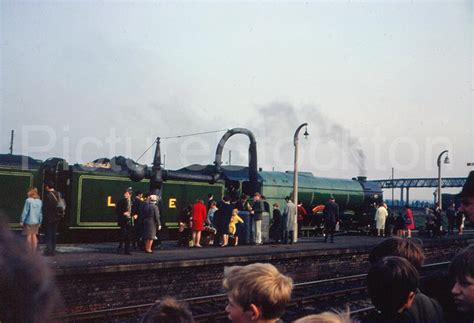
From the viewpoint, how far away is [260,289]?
3.07 meters

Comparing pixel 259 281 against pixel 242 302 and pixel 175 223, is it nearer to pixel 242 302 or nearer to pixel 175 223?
pixel 242 302

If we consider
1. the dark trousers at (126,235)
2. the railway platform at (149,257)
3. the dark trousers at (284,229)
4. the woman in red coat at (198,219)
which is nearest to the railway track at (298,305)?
the railway platform at (149,257)

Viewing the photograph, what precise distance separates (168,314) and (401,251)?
196 cm

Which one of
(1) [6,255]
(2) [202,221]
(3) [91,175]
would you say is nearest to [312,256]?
(2) [202,221]

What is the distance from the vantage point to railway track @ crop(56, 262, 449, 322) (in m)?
9.62

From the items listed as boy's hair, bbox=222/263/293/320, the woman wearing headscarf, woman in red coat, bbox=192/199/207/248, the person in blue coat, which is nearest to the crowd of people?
boy's hair, bbox=222/263/293/320

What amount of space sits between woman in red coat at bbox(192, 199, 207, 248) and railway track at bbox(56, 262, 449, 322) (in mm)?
3822

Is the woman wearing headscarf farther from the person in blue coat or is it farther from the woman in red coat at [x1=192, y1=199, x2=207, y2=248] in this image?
the person in blue coat

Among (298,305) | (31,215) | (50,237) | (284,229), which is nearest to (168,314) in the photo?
(298,305)

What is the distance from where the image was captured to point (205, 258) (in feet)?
41.8

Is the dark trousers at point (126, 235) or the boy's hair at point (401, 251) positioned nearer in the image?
the boy's hair at point (401, 251)

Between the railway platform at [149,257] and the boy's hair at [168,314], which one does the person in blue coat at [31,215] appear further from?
the boy's hair at [168,314]

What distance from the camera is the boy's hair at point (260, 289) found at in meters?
3.08

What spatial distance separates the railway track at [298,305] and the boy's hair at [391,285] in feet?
17.7
